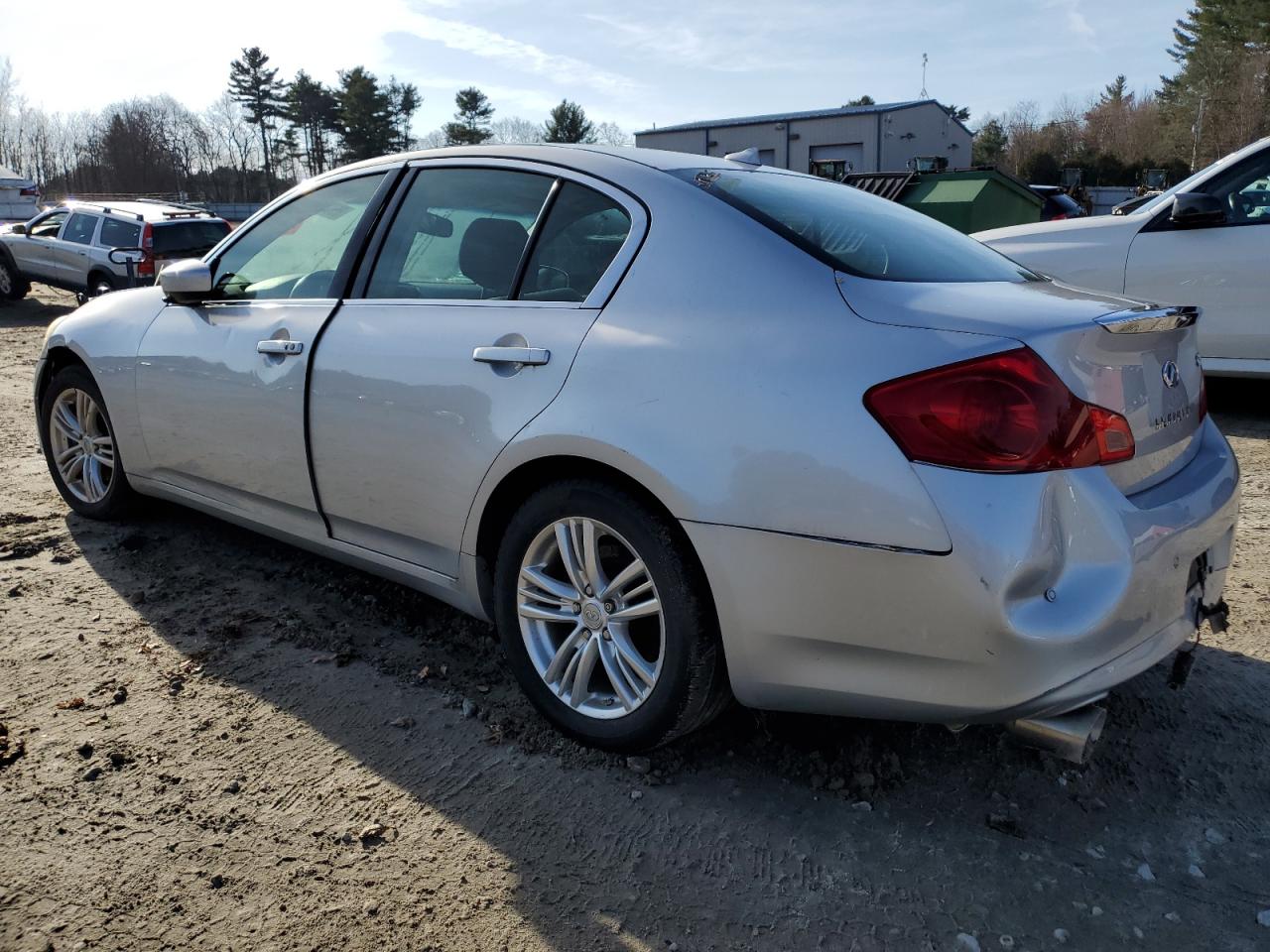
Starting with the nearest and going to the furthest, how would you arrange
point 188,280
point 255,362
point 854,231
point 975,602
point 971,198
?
point 975,602 < point 854,231 < point 255,362 < point 188,280 < point 971,198

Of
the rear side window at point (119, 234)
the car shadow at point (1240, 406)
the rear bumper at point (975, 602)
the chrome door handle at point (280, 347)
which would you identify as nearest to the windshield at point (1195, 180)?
the car shadow at point (1240, 406)

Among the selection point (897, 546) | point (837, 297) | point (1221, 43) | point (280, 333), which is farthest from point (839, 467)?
point (1221, 43)

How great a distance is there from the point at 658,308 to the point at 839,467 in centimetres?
67

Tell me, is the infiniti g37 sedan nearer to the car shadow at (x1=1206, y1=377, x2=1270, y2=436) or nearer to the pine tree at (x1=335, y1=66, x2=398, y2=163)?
the car shadow at (x1=1206, y1=377, x2=1270, y2=436)

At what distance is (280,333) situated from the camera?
3.37 metres

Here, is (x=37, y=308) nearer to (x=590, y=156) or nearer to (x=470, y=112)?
(x=590, y=156)

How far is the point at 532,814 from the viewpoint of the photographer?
8.05ft

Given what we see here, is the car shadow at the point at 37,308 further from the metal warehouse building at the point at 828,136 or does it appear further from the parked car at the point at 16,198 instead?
the metal warehouse building at the point at 828,136

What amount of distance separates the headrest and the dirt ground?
127 centimetres

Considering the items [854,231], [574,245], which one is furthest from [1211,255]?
[574,245]

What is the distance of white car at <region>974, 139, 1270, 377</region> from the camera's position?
237 inches

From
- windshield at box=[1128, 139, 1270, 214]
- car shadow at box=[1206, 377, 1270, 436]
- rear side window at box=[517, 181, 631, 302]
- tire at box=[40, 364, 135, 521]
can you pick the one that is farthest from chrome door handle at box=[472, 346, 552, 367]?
car shadow at box=[1206, 377, 1270, 436]

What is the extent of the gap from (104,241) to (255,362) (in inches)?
514

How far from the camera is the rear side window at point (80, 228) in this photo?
47.8 feet
